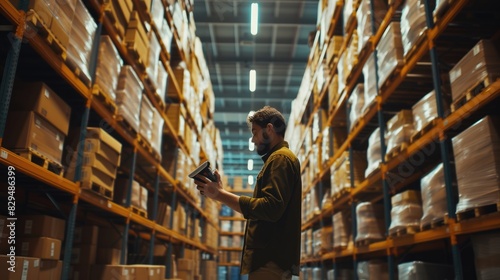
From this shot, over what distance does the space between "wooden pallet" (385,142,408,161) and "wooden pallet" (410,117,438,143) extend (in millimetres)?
167

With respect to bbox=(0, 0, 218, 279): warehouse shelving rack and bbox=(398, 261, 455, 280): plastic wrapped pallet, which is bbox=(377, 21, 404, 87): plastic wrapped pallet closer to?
bbox=(398, 261, 455, 280): plastic wrapped pallet

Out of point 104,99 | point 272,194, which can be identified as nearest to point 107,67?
point 104,99

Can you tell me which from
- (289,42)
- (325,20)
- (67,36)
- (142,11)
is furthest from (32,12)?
(289,42)

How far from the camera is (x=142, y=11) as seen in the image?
5781mm

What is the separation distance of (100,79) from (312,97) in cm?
656

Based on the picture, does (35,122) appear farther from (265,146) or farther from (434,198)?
(434,198)

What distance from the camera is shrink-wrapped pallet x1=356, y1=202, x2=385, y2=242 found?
5479 mm

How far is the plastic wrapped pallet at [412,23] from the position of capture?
4.12 meters

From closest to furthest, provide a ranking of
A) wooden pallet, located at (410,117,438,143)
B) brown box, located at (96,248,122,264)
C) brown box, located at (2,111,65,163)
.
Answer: brown box, located at (2,111,65,163) < wooden pallet, located at (410,117,438,143) < brown box, located at (96,248,122,264)

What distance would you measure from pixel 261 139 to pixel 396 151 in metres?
2.51

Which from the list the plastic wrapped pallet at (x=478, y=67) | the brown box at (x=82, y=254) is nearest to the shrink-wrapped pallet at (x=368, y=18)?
the plastic wrapped pallet at (x=478, y=67)

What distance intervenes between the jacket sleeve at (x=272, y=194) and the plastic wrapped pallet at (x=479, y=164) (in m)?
1.57

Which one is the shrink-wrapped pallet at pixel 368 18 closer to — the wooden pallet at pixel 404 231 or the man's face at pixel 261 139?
the wooden pallet at pixel 404 231

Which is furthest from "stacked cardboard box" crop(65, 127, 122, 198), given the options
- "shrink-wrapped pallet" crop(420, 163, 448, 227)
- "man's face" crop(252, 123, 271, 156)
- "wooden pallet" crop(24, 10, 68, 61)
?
"shrink-wrapped pallet" crop(420, 163, 448, 227)
